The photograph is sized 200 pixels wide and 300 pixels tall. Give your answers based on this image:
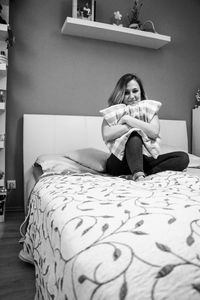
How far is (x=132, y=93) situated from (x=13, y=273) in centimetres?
146

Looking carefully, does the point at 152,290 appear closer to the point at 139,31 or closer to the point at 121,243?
the point at 121,243

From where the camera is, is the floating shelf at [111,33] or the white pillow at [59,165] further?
the floating shelf at [111,33]

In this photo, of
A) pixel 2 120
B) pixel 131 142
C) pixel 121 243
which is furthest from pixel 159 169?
pixel 2 120

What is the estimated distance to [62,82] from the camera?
2.61 meters

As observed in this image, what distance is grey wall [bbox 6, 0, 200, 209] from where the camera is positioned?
246 centimetres

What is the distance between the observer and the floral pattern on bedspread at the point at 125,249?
0.44 metres

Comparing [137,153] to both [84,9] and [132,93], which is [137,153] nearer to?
[132,93]

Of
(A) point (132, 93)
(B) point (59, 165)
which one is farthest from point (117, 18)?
(B) point (59, 165)

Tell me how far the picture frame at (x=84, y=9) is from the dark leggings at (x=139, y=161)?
1.48 meters

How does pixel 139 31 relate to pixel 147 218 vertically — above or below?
above

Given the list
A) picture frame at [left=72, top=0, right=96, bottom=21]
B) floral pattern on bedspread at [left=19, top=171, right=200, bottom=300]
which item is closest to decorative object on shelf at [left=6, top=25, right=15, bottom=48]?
picture frame at [left=72, top=0, right=96, bottom=21]

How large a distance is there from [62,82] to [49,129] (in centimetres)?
52

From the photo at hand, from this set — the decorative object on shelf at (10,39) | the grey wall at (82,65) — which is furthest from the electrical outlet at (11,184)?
the decorative object on shelf at (10,39)

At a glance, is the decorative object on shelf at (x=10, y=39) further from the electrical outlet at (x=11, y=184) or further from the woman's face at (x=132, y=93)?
the electrical outlet at (x=11, y=184)
